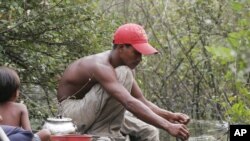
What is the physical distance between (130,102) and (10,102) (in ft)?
2.76

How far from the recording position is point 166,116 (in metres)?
4.90

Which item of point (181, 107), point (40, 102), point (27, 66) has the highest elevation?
point (27, 66)

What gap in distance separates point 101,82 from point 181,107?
12.3ft

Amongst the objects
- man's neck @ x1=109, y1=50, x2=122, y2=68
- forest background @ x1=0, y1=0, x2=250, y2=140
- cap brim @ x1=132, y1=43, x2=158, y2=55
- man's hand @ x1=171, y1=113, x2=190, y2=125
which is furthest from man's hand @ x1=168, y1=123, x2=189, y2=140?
man's neck @ x1=109, y1=50, x2=122, y2=68

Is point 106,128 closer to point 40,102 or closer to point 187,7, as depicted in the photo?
point 40,102

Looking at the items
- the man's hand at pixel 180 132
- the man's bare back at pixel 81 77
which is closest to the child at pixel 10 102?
the man's bare back at pixel 81 77

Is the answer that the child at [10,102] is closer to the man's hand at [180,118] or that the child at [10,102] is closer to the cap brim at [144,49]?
the cap brim at [144,49]

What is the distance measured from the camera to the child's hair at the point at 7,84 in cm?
390

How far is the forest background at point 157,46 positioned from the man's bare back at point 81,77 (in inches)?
23.6

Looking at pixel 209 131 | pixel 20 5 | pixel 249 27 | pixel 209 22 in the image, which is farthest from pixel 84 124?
pixel 209 22

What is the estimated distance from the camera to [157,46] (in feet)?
27.2

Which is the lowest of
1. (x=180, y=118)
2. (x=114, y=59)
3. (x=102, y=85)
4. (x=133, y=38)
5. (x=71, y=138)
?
(x=180, y=118)

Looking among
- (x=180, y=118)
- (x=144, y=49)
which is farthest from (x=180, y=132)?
(x=144, y=49)

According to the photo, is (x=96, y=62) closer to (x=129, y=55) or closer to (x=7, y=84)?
(x=129, y=55)
